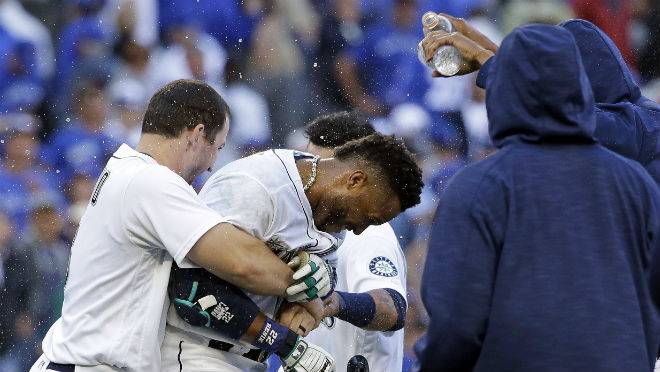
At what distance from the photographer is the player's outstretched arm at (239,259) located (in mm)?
3475

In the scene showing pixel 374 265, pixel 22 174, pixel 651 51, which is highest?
pixel 651 51

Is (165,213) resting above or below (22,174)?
above

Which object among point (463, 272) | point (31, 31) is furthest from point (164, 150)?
point (31, 31)

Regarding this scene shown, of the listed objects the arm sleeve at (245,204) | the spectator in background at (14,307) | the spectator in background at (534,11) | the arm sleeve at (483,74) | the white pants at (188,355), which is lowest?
the spectator in background at (14,307)

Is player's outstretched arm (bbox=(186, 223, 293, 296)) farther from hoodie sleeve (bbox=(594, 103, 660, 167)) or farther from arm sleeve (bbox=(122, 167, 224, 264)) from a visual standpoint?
hoodie sleeve (bbox=(594, 103, 660, 167))

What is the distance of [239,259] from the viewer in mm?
3494

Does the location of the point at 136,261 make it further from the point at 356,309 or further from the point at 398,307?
the point at 398,307

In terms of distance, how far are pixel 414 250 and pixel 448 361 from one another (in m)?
5.00

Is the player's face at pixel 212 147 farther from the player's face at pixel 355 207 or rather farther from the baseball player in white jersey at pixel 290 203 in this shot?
the player's face at pixel 355 207

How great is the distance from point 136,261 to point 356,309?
902mm

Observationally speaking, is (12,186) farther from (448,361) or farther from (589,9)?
(448,361)

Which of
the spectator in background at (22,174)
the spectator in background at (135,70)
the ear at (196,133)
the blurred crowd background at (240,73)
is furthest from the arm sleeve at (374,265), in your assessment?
the spectator in background at (135,70)

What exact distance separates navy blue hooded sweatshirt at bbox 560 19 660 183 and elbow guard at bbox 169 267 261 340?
4.27ft

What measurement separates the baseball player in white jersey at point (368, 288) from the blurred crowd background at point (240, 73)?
3052 millimetres
